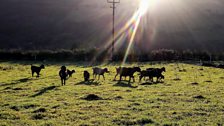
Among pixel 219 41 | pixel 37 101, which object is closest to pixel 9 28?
pixel 219 41

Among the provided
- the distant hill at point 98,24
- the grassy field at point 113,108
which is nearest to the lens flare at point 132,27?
the distant hill at point 98,24

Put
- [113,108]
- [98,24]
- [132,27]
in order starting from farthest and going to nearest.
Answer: [98,24] → [132,27] → [113,108]

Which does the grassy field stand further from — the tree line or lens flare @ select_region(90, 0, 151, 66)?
lens flare @ select_region(90, 0, 151, 66)

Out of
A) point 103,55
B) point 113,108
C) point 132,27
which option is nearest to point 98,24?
point 132,27

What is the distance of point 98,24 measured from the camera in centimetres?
14612

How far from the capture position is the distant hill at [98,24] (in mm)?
130125

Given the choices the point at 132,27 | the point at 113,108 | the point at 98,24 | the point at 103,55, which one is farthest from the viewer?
the point at 98,24

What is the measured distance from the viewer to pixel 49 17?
162 metres

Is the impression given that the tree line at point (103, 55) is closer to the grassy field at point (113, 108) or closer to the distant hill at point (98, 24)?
the grassy field at point (113, 108)

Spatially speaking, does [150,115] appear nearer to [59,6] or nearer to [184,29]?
[184,29]

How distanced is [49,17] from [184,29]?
221 ft

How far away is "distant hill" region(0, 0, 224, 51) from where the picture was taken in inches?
5123

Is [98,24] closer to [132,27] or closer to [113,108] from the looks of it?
[132,27]

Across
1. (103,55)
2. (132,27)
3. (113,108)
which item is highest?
(132,27)
